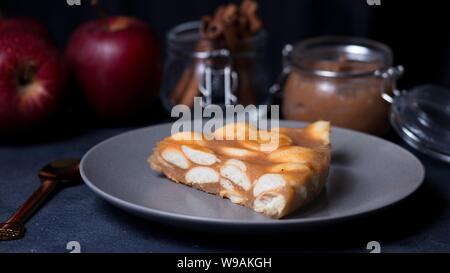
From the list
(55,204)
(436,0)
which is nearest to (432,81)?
(436,0)

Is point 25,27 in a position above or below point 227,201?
above

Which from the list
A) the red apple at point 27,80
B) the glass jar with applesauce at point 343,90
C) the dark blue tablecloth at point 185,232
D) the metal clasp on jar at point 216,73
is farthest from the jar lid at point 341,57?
the red apple at point 27,80

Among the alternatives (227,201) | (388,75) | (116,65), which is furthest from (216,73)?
(227,201)

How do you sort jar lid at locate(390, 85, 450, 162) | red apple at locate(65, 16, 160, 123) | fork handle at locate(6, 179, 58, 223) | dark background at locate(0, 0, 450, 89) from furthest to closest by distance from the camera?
dark background at locate(0, 0, 450, 89) < red apple at locate(65, 16, 160, 123) < jar lid at locate(390, 85, 450, 162) < fork handle at locate(6, 179, 58, 223)

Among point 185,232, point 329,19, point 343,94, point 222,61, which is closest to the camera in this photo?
point 185,232

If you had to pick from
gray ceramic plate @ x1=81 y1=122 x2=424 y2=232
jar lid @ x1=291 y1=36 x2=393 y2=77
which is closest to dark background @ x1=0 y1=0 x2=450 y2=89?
jar lid @ x1=291 y1=36 x2=393 y2=77

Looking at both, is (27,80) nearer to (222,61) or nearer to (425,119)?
(222,61)

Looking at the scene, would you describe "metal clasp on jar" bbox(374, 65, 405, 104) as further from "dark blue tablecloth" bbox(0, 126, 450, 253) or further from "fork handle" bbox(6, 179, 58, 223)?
"fork handle" bbox(6, 179, 58, 223)
